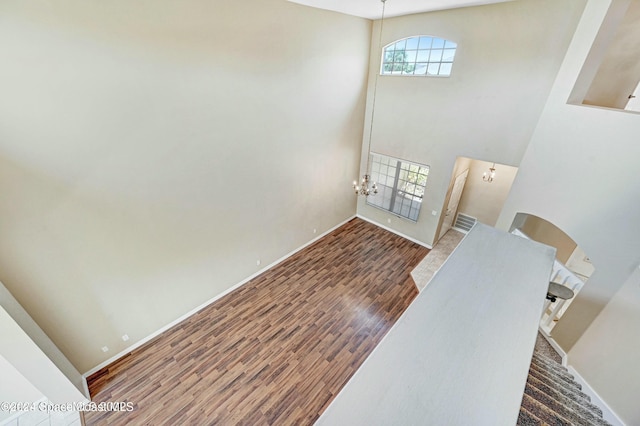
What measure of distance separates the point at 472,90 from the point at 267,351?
6.44 meters

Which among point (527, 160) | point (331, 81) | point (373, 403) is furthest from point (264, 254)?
point (527, 160)

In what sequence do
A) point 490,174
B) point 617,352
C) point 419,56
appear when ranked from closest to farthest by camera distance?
1. point 617,352
2. point 419,56
3. point 490,174

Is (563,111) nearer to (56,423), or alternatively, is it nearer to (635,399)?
(635,399)

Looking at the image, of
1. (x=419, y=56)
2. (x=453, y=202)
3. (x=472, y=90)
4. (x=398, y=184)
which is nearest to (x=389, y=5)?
(x=419, y=56)

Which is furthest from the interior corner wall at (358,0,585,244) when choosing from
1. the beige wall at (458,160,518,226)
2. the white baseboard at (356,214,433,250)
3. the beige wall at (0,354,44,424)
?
the beige wall at (0,354,44,424)

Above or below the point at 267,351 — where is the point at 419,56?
above

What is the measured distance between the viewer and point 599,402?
10.3 ft

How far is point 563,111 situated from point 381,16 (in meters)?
4.11

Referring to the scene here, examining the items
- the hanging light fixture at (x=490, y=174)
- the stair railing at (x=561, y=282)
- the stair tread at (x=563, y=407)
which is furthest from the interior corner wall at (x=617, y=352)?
the hanging light fixture at (x=490, y=174)

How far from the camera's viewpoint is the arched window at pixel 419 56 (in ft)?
17.3

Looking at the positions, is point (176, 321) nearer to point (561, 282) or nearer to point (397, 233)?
point (397, 233)

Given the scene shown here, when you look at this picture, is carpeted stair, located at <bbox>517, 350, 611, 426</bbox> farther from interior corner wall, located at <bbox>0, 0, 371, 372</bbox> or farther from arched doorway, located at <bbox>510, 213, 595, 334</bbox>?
interior corner wall, located at <bbox>0, 0, 371, 372</bbox>

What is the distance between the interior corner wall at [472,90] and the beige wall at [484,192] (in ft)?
6.21

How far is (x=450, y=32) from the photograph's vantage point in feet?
16.3
